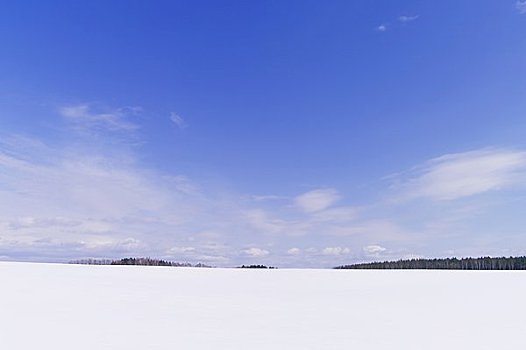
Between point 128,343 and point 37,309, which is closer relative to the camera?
point 128,343

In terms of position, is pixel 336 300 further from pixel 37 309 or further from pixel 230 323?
pixel 37 309

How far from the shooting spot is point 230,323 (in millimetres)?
10898

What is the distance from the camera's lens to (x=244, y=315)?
12.0 meters

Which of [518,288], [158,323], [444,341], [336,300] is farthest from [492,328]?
[518,288]

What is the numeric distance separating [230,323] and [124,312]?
3.06 m

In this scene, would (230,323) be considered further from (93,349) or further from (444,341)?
(444,341)

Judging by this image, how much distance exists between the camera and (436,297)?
55.8 ft

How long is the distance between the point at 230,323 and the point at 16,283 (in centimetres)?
927

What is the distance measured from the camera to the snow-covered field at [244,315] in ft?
30.0

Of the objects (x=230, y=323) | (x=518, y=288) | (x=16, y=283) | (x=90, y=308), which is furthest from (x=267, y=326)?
(x=518, y=288)

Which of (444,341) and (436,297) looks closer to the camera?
(444,341)

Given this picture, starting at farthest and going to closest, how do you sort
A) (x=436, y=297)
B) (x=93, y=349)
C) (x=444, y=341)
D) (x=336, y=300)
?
1. (x=436, y=297)
2. (x=336, y=300)
3. (x=444, y=341)
4. (x=93, y=349)

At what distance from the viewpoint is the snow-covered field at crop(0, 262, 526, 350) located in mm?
9156

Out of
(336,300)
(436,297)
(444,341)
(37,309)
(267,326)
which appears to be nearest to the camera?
(444,341)
